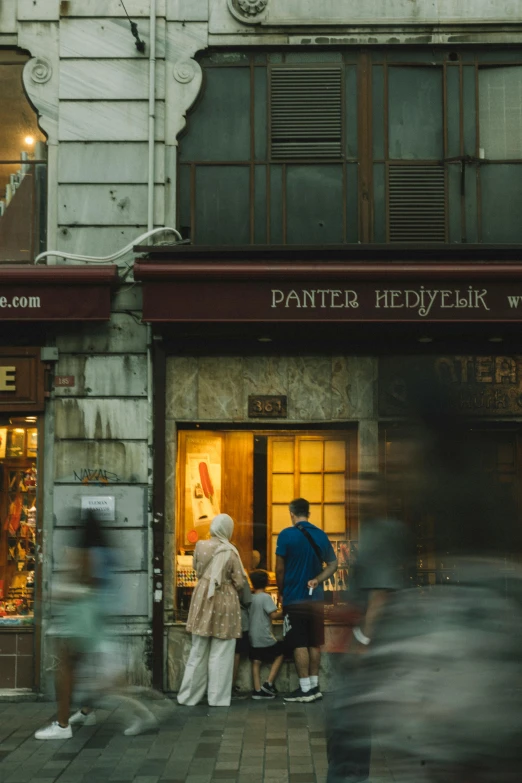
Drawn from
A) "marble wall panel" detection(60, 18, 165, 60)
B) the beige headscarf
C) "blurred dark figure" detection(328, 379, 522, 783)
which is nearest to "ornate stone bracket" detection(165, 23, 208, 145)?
"marble wall panel" detection(60, 18, 165, 60)

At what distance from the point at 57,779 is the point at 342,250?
213 inches

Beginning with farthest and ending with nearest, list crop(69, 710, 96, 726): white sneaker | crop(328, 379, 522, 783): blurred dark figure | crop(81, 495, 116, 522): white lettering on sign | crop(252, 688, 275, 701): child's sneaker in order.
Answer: crop(81, 495, 116, 522): white lettering on sign < crop(252, 688, 275, 701): child's sneaker < crop(69, 710, 96, 726): white sneaker < crop(328, 379, 522, 783): blurred dark figure

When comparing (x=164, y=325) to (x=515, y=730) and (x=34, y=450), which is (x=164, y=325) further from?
(x=515, y=730)

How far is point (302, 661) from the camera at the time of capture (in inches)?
360

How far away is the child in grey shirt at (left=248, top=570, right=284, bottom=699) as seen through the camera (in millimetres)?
9391

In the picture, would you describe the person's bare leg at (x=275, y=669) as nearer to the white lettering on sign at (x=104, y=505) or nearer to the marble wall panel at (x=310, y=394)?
the white lettering on sign at (x=104, y=505)

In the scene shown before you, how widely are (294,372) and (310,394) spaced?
0.28 metres

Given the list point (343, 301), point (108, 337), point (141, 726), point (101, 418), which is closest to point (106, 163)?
point (108, 337)

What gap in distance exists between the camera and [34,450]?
A: 1000 centimetres

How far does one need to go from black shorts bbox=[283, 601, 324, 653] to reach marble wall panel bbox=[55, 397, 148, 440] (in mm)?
2282

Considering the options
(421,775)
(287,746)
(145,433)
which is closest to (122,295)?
(145,433)

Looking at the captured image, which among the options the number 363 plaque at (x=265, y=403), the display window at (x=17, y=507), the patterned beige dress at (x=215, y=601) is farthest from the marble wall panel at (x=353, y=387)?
the display window at (x=17, y=507)

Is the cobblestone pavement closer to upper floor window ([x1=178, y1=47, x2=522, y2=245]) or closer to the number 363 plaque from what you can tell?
the number 363 plaque

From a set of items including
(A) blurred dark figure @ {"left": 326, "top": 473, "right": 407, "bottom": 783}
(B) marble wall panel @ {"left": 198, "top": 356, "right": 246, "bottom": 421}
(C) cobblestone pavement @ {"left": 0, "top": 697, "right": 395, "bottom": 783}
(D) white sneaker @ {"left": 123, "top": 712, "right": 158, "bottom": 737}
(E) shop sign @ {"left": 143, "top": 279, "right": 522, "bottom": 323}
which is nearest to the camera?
(A) blurred dark figure @ {"left": 326, "top": 473, "right": 407, "bottom": 783}
